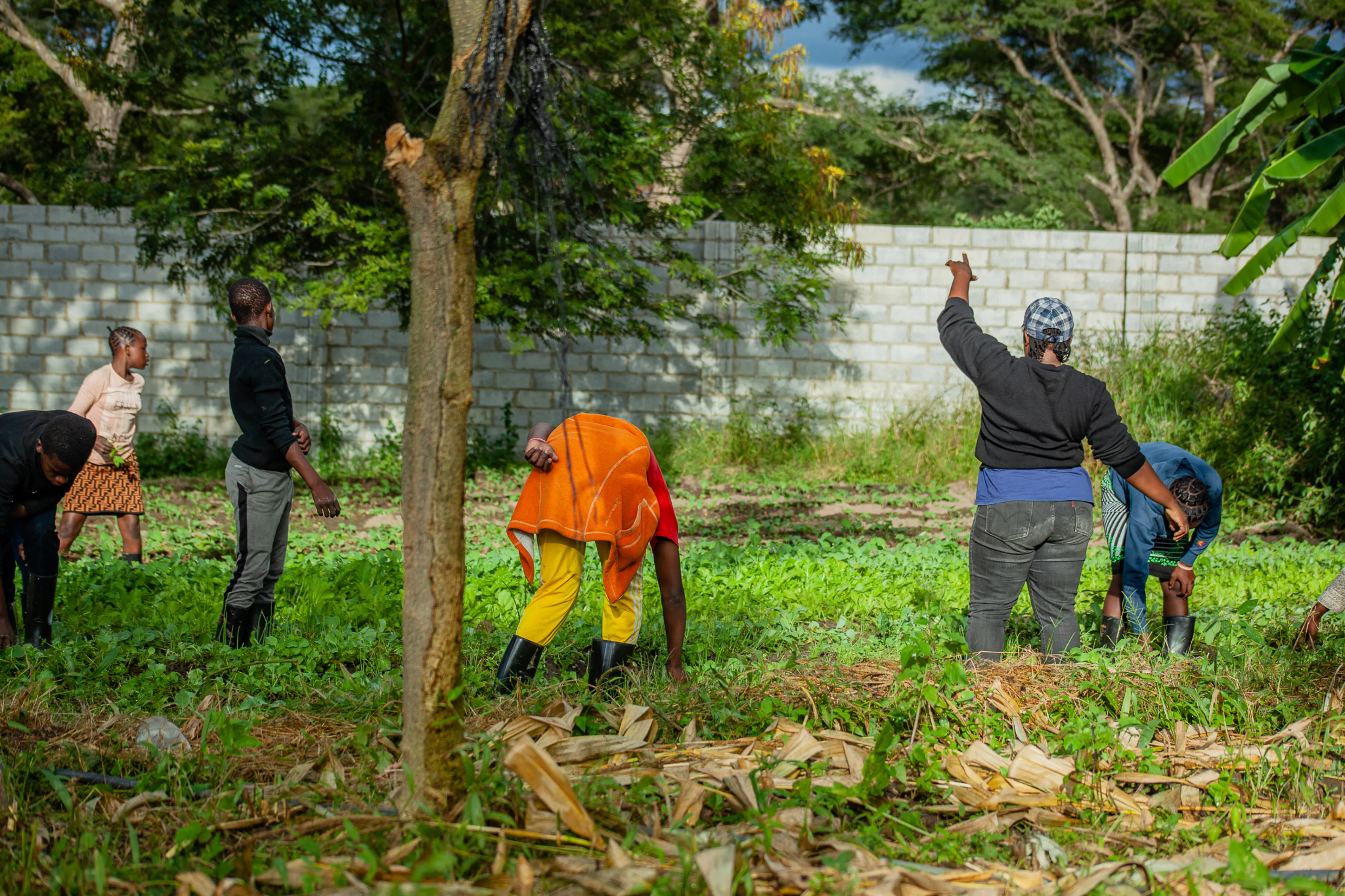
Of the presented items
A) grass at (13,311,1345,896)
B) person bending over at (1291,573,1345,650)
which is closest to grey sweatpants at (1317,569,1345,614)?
person bending over at (1291,573,1345,650)

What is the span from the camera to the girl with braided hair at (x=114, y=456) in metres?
6.40

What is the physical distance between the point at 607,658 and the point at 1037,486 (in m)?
1.80

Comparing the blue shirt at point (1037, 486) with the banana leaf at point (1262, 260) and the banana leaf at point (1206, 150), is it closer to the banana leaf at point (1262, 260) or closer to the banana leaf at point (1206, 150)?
the banana leaf at point (1206, 150)

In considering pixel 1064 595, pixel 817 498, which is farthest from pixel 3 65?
pixel 1064 595

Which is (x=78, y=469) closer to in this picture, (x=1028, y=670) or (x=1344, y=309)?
(x=1028, y=670)

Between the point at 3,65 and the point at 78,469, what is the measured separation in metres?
17.0

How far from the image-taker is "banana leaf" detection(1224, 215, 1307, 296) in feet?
19.4

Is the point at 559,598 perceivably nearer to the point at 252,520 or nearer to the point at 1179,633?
the point at 252,520

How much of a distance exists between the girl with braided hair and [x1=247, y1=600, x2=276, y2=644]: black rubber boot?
233 cm

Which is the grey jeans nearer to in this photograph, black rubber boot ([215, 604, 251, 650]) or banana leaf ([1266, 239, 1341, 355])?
black rubber boot ([215, 604, 251, 650])

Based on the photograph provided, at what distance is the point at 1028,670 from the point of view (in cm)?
373

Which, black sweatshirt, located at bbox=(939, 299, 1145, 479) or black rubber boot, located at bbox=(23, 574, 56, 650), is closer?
black sweatshirt, located at bbox=(939, 299, 1145, 479)

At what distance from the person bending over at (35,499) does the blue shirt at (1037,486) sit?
12.4 ft

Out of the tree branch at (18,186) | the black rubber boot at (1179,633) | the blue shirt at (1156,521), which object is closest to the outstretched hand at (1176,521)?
the blue shirt at (1156,521)
